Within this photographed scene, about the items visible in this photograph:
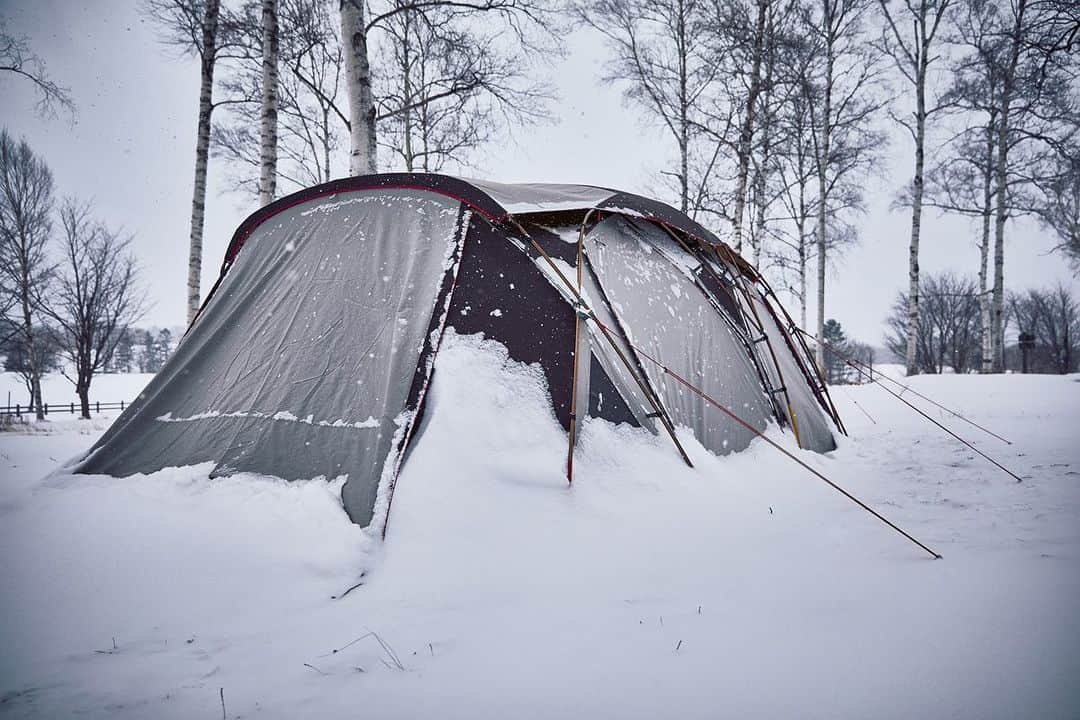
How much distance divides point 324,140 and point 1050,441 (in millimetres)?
13537

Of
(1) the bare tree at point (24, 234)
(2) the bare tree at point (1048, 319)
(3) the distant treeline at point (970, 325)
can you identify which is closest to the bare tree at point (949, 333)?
(3) the distant treeline at point (970, 325)

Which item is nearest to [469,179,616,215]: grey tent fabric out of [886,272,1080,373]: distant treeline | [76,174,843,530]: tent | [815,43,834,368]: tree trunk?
[76,174,843,530]: tent

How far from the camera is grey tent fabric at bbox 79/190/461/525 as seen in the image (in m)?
2.39

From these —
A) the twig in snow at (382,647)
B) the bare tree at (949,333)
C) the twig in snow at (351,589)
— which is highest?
the bare tree at (949,333)

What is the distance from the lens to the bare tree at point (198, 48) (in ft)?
22.5

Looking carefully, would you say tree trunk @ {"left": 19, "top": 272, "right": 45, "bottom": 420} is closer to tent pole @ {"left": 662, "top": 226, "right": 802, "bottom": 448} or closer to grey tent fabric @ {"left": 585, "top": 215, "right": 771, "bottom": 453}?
grey tent fabric @ {"left": 585, "top": 215, "right": 771, "bottom": 453}

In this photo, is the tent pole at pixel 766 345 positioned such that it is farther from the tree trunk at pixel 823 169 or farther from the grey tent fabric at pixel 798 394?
the tree trunk at pixel 823 169

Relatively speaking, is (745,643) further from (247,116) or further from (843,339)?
(843,339)

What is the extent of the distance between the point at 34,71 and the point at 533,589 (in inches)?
404

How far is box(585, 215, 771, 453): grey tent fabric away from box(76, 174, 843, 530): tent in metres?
Answer: 0.01

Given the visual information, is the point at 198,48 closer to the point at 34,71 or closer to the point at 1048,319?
the point at 34,71

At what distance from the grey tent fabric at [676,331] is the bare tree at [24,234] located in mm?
13961

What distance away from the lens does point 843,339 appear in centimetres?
3641

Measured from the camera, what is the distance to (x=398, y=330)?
8.41ft
